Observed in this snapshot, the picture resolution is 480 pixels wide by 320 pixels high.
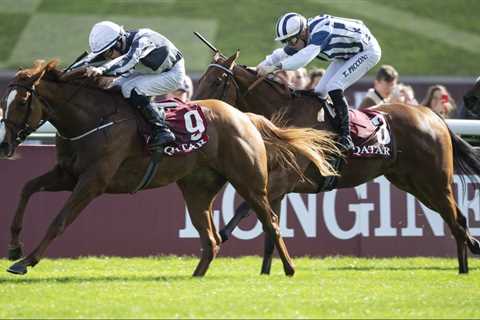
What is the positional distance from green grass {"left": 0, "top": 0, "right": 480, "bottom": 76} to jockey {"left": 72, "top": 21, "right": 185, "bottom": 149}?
13.7 meters

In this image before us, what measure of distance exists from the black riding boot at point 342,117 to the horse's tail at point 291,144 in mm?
329

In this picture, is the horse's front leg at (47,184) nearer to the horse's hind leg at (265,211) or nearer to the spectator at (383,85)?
the horse's hind leg at (265,211)

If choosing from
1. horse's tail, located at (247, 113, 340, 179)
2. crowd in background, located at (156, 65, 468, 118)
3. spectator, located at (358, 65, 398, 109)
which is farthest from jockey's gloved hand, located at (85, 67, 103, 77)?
spectator, located at (358, 65, 398, 109)

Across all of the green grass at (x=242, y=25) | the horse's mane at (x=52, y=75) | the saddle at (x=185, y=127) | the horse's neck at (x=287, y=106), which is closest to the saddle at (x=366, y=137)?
the horse's neck at (x=287, y=106)

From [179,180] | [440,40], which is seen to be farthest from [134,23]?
[179,180]

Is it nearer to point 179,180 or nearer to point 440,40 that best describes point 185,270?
point 179,180

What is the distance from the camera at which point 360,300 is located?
25.7 ft

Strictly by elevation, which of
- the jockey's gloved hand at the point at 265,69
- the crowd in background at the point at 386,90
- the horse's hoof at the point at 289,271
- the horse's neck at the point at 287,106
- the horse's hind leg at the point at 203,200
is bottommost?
the crowd in background at the point at 386,90

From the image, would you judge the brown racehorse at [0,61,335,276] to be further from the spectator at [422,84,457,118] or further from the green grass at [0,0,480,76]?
the green grass at [0,0,480,76]

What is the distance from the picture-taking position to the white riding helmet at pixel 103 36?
9.03 metres

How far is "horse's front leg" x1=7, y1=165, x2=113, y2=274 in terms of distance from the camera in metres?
8.49

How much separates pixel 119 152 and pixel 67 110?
0.54 m

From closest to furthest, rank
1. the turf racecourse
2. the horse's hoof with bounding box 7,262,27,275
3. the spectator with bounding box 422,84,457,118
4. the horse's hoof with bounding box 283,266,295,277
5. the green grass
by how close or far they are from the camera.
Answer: the turf racecourse, the horse's hoof with bounding box 7,262,27,275, the horse's hoof with bounding box 283,266,295,277, the spectator with bounding box 422,84,457,118, the green grass

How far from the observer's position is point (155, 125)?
918 cm
